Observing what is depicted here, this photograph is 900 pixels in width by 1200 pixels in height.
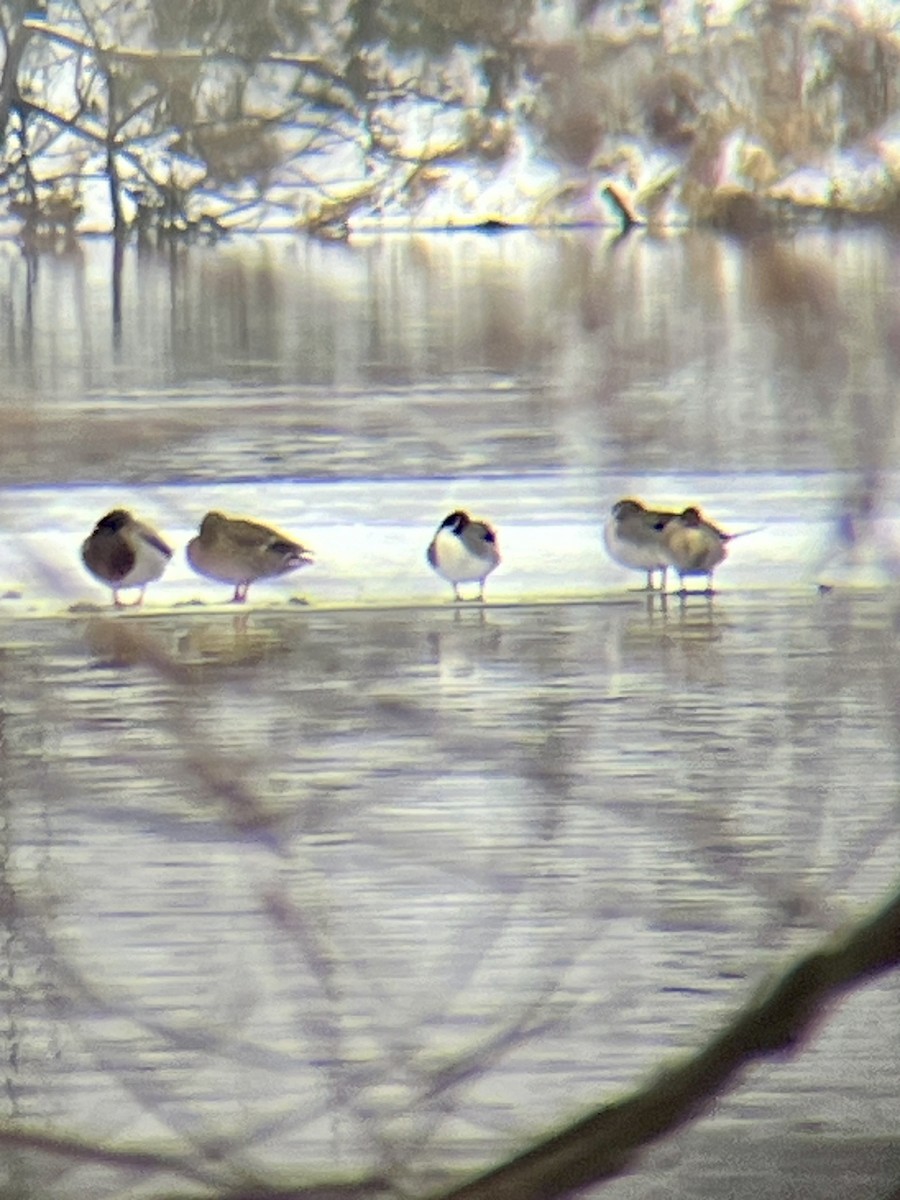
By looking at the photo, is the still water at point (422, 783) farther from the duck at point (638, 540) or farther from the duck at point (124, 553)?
the duck at point (638, 540)

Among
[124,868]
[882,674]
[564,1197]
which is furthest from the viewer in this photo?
[124,868]

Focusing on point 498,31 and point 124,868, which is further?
point 124,868

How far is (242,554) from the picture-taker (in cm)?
96

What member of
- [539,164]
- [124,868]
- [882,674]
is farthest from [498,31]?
[124,868]

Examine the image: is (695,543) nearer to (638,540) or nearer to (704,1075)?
(638,540)

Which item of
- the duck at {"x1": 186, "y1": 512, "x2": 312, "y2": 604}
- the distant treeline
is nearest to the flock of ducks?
the duck at {"x1": 186, "y1": 512, "x2": 312, "y2": 604}

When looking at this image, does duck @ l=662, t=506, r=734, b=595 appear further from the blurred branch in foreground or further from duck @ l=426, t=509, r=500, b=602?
the blurred branch in foreground

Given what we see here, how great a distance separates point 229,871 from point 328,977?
0.09 meters

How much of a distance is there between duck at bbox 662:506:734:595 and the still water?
157 millimetres

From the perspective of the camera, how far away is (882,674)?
0.50m

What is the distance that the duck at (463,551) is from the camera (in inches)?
32.0

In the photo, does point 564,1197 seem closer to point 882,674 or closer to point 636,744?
point 882,674

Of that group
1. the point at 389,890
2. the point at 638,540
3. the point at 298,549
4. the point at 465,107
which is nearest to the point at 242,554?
the point at 298,549

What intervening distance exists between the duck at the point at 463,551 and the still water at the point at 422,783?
121 millimetres
